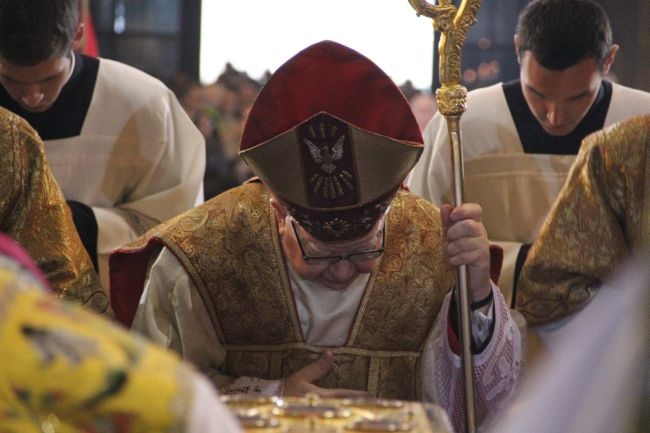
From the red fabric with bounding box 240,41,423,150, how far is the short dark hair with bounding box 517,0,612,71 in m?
1.37

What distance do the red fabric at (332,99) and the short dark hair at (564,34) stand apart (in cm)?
137

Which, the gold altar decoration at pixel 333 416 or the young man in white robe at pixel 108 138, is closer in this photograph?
the gold altar decoration at pixel 333 416

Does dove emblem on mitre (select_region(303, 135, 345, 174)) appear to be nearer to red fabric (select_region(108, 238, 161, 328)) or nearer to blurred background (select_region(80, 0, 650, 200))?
red fabric (select_region(108, 238, 161, 328))

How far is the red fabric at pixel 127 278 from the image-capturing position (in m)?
3.53

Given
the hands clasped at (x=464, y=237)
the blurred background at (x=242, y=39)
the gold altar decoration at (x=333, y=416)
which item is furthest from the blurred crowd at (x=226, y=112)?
the gold altar decoration at (x=333, y=416)

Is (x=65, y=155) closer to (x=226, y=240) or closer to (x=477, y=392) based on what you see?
(x=226, y=240)

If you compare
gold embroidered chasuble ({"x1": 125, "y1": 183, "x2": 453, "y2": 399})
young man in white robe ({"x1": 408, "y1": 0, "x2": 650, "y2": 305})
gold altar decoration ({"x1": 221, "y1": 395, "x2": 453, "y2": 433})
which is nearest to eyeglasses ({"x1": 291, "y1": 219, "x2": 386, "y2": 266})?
gold embroidered chasuble ({"x1": 125, "y1": 183, "x2": 453, "y2": 399})

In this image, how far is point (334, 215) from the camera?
10.6 feet

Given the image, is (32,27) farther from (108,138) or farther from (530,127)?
(530,127)

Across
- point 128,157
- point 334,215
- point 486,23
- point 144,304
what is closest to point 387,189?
point 334,215

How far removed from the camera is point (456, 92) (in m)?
3.09

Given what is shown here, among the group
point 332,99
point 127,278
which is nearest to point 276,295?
point 127,278

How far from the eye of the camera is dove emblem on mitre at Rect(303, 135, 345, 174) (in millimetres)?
3254

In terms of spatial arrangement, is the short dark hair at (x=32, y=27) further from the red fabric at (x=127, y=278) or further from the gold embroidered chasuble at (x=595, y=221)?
the gold embroidered chasuble at (x=595, y=221)
